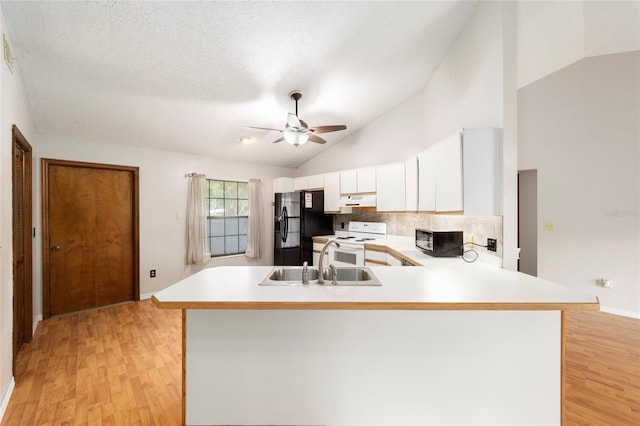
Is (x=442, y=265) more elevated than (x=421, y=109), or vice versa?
(x=421, y=109)

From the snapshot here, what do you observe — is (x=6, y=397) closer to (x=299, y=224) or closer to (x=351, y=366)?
(x=351, y=366)

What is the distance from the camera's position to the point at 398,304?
3.96 feet

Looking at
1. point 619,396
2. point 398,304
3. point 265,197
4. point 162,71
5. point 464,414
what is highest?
point 162,71

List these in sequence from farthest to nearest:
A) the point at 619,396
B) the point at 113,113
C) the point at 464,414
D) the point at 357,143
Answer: the point at 357,143, the point at 113,113, the point at 619,396, the point at 464,414

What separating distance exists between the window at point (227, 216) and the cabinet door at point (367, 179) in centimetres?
222

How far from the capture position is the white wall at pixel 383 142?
141 inches

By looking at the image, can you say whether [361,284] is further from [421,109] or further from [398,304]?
[421,109]

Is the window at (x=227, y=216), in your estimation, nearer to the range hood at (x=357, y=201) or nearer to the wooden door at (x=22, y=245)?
the range hood at (x=357, y=201)

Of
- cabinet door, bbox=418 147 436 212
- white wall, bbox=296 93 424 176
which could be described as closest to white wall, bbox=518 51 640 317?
white wall, bbox=296 93 424 176

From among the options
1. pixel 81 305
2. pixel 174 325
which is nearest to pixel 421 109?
pixel 174 325

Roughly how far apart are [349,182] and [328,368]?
3050mm

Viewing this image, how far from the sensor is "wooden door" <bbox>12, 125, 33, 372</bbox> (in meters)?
2.17

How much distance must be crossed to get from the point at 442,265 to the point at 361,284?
94cm

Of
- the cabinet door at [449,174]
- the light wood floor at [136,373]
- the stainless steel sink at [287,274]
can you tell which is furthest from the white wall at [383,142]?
the light wood floor at [136,373]
